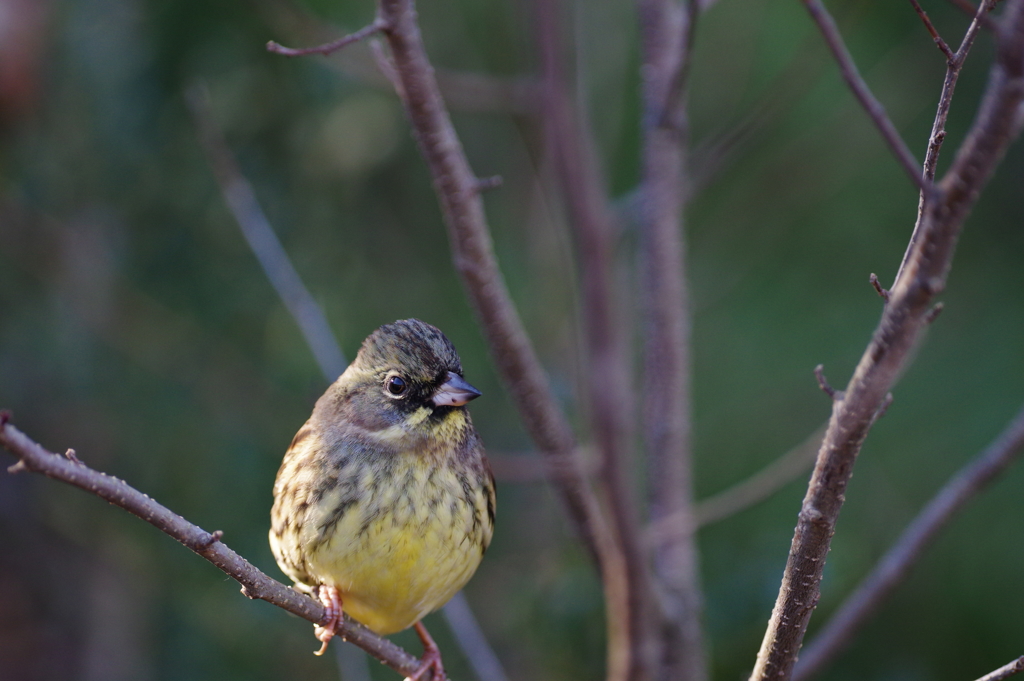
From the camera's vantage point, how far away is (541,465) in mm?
2676

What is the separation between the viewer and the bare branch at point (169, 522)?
150cm

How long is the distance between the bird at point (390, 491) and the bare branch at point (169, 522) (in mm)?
298

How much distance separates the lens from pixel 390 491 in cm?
276

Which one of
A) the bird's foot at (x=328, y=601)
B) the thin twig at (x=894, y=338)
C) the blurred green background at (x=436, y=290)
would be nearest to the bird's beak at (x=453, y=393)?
the bird's foot at (x=328, y=601)

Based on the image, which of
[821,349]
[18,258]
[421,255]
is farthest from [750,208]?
[18,258]

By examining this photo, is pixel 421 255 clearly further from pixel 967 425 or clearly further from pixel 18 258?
pixel 967 425

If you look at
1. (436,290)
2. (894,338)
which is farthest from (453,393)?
(436,290)

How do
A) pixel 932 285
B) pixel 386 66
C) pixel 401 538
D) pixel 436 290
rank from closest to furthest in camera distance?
pixel 932 285 < pixel 386 66 < pixel 401 538 < pixel 436 290

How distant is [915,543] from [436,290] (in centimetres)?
323

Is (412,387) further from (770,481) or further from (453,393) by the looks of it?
(770,481)

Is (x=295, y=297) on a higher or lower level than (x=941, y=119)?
higher

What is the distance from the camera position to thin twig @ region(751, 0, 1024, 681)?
1.30 m

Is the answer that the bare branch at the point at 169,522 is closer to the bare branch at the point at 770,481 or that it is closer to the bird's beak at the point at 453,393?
the bird's beak at the point at 453,393

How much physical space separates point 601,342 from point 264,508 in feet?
8.59
